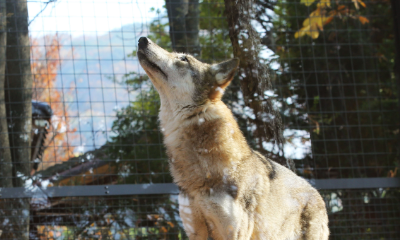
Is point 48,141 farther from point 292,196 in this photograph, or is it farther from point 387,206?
point 387,206

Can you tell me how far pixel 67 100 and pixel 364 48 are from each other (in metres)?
4.49

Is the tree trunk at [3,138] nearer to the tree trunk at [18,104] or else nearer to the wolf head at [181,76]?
the tree trunk at [18,104]

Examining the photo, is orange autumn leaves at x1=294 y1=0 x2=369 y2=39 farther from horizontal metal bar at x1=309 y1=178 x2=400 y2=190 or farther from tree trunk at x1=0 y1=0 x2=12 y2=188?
tree trunk at x1=0 y1=0 x2=12 y2=188

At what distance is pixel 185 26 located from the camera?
4.66 m

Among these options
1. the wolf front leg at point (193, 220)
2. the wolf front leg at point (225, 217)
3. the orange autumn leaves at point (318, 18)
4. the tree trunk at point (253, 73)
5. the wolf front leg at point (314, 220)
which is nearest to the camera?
the wolf front leg at point (225, 217)

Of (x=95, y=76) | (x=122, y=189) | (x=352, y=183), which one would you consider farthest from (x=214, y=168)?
(x=95, y=76)

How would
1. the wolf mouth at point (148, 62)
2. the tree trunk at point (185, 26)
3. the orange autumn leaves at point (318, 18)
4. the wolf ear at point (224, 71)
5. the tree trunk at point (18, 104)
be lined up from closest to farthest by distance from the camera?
1. the wolf mouth at point (148, 62)
2. the wolf ear at point (224, 71)
3. the tree trunk at point (18, 104)
4. the tree trunk at point (185, 26)
5. the orange autumn leaves at point (318, 18)

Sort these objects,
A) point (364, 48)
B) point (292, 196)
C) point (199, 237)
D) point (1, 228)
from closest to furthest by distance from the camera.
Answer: point (199, 237) < point (292, 196) < point (1, 228) < point (364, 48)

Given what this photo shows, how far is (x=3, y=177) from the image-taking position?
13.9ft

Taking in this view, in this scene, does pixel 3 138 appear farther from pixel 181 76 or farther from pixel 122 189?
pixel 181 76

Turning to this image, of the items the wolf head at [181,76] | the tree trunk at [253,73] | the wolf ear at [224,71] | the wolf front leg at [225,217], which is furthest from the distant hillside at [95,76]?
the wolf front leg at [225,217]

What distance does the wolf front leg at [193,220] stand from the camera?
2.49 metres

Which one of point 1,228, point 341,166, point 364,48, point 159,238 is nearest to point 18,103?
point 1,228

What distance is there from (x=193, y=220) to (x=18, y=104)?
3.24m
